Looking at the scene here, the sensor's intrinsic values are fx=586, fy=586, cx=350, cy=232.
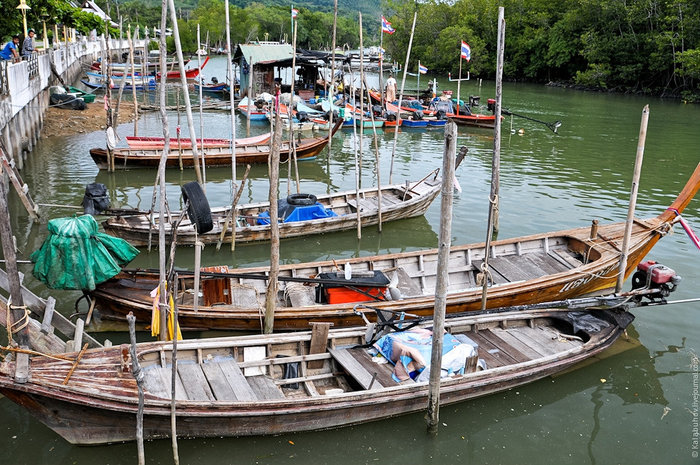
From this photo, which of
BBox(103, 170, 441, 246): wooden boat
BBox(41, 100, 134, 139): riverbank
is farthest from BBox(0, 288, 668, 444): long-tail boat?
BBox(41, 100, 134, 139): riverbank

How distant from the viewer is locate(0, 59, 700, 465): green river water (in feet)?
21.6

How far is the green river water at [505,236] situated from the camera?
21.6 ft

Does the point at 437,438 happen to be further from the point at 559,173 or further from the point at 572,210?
the point at 559,173

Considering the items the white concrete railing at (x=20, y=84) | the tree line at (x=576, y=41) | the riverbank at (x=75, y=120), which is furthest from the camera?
the tree line at (x=576, y=41)

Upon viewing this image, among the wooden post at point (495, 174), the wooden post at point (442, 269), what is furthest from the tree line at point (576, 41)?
the wooden post at point (442, 269)

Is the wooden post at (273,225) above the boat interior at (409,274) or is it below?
above

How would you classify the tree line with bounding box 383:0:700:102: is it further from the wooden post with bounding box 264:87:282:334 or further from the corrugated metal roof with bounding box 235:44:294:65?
the wooden post with bounding box 264:87:282:334

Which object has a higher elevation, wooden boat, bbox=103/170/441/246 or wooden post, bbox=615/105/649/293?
wooden post, bbox=615/105/649/293

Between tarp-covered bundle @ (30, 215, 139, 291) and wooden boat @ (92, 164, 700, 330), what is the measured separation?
0.61 meters

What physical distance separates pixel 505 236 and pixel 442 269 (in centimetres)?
826

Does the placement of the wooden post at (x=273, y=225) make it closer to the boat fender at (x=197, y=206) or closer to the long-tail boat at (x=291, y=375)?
the long-tail boat at (x=291, y=375)

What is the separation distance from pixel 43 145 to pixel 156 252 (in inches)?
477

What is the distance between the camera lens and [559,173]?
20375 millimetres

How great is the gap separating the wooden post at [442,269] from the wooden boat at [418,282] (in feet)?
6.96
